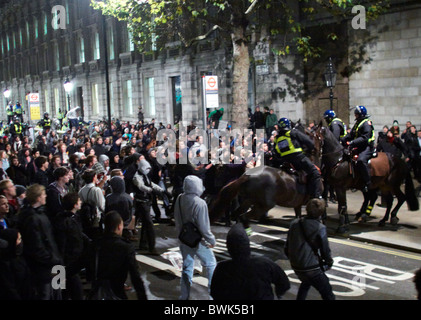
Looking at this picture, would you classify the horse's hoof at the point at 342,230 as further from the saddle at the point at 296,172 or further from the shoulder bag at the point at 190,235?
the shoulder bag at the point at 190,235

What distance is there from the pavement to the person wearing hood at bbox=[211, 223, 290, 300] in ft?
18.0

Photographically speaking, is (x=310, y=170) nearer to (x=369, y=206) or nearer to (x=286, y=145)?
(x=286, y=145)

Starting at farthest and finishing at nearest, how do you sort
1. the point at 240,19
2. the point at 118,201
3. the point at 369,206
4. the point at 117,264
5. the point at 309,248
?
the point at 240,19, the point at 369,206, the point at 118,201, the point at 309,248, the point at 117,264

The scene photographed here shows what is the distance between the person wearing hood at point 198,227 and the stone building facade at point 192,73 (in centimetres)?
1361

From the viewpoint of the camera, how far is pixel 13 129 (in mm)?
27297

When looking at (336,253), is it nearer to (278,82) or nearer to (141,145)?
(141,145)

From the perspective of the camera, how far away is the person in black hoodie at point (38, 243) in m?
5.52

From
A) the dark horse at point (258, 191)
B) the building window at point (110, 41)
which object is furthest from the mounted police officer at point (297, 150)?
the building window at point (110, 41)

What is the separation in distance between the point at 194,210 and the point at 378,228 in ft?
18.2

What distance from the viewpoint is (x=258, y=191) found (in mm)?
9727

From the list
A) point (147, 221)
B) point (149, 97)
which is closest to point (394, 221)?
point (147, 221)

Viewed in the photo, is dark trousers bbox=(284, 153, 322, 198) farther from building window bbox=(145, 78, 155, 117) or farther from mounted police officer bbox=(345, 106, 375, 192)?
building window bbox=(145, 78, 155, 117)

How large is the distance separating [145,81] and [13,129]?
8307 millimetres

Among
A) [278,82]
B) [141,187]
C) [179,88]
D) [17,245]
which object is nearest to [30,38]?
[179,88]
